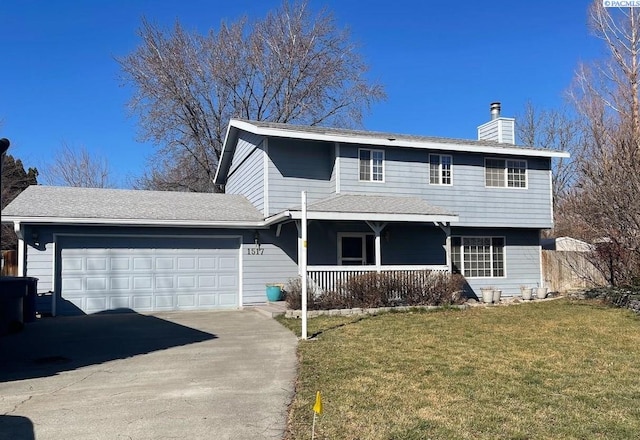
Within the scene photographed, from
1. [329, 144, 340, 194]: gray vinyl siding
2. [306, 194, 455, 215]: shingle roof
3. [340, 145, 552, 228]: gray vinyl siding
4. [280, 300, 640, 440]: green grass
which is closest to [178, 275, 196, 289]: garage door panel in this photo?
[306, 194, 455, 215]: shingle roof

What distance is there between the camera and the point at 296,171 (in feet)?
51.9

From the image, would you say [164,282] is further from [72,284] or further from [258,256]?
[258,256]

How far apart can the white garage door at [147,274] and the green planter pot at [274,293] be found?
1.03 metres

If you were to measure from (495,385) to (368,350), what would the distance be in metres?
2.55

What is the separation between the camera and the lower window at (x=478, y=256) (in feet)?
57.8

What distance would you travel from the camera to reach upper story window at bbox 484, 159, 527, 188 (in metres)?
17.9

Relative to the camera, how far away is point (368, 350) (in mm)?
8484

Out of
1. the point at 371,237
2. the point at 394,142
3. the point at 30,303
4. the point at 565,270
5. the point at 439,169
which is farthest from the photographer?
the point at 565,270

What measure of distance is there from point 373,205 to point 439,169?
3764 mm

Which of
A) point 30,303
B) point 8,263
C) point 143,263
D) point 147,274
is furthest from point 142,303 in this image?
point 8,263

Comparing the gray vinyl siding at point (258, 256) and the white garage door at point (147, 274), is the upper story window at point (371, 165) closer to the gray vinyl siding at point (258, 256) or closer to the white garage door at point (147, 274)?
the gray vinyl siding at point (258, 256)

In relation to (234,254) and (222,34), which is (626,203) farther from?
(222,34)

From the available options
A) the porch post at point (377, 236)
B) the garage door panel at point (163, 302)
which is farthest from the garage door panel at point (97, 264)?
the porch post at point (377, 236)

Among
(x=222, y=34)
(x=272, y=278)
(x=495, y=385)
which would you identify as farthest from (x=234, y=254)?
(x=222, y=34)
